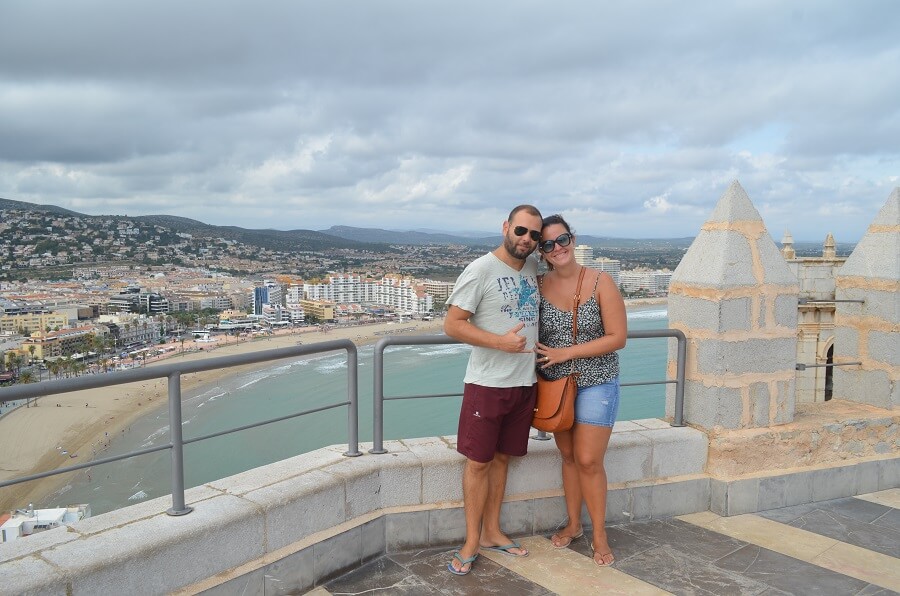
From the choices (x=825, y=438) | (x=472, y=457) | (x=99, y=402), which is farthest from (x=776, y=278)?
(x=99, y=402)

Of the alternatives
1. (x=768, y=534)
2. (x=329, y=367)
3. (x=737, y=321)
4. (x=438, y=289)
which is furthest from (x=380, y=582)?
(x=438, y=289)

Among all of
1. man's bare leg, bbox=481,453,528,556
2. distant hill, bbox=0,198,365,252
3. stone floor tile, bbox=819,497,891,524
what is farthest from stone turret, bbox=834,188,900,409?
distant hill, bbox=0,198,365,252

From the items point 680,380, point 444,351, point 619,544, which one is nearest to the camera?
point 619,544

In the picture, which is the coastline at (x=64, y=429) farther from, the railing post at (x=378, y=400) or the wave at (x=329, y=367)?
the railing post at (x=378, y=400)

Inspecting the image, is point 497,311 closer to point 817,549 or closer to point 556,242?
point 556,242

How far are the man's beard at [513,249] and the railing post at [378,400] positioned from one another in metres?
0.74

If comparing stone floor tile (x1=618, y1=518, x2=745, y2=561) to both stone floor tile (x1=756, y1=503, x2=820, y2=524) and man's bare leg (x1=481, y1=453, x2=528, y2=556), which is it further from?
man's bare leg (x1=481, y1=453, x2=528, y2=556)

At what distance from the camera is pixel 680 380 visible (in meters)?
3.76

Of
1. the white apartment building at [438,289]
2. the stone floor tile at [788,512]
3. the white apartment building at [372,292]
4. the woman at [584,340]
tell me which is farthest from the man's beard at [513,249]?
the white apartment building at [438,289]

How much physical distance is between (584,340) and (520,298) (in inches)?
14.3

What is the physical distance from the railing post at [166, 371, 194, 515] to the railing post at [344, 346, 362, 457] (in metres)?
0.75

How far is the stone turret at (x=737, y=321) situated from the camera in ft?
11.7

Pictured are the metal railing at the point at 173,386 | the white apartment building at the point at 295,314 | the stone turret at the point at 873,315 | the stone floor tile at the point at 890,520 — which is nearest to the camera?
the metal railing at the point at 173,386

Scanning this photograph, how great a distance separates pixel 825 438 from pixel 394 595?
2684 millimetres
